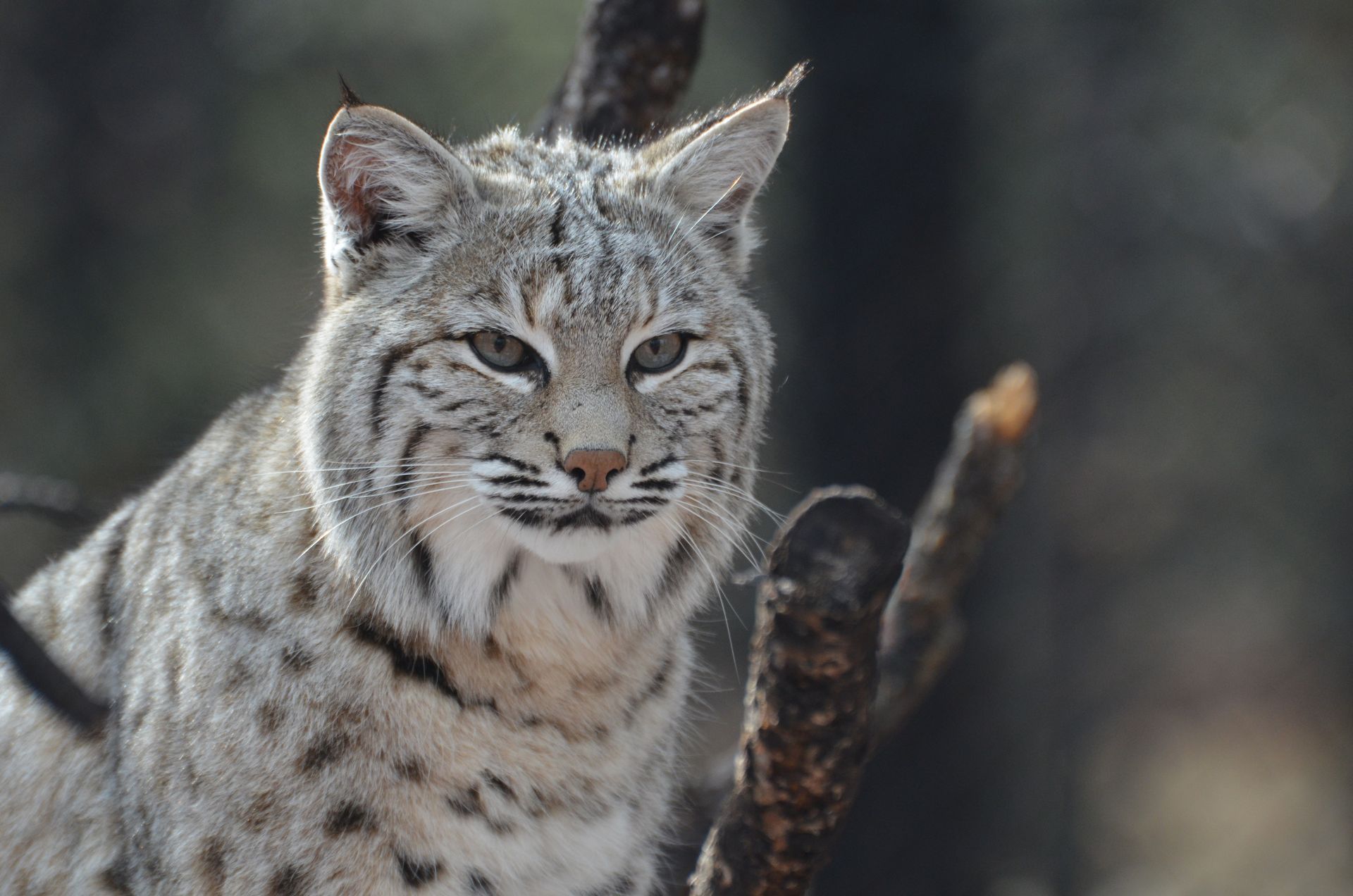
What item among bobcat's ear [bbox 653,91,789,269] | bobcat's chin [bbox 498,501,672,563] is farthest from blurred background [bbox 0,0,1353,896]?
bobcat's chin [bbox 498,501,672,563]

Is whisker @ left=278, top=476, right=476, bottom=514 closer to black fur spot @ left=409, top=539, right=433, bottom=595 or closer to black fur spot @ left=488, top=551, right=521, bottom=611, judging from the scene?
black fur spot @ left=409, top=539, right=433, bottom=595

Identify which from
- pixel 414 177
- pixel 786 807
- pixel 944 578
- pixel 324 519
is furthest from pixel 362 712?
pixel 944 578

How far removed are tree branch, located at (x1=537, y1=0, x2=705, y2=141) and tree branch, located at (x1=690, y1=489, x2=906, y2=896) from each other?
226cm

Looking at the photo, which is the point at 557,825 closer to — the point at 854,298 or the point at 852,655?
the point at 852,655

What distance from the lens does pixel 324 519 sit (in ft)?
9.85

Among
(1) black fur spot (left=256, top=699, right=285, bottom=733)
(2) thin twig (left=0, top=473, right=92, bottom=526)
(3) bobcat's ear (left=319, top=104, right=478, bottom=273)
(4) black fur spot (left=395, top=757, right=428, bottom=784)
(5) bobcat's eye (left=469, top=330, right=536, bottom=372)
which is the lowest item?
(4) black fur spot (left=395, top=757, right=428, bottom=784)

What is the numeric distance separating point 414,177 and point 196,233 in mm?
7938

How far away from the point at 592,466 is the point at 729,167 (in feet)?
3.57

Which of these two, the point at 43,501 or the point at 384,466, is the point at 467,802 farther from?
the point at 43,501

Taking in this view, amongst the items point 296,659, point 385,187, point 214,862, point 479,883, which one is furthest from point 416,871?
point 385,187

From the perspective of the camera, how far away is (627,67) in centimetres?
451

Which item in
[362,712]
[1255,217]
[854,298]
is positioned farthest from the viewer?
[1255,217]

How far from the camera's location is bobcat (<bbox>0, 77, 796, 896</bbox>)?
9.27 feet

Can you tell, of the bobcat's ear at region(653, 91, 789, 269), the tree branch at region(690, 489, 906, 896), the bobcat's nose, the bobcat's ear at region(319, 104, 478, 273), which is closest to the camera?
the tree branch at region(690, 489, 906, 896)
